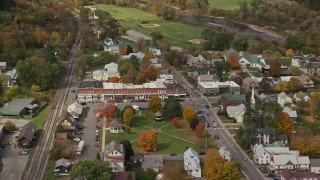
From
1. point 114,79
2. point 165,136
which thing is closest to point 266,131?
point 165,136

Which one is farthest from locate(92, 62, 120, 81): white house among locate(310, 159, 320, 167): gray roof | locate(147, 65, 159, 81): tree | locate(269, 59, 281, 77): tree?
locate(310, 159, 320, 167): gray roof

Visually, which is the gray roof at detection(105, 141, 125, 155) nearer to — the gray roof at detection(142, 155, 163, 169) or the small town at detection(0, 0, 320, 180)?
the small town at detection(0, 0, 320, 180)

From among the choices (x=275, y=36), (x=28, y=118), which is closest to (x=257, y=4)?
(x=275, y=36)

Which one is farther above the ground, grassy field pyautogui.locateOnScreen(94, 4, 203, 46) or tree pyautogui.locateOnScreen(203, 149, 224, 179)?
tree pyautogui.locateOnScreen(203, 149, 224, 179)

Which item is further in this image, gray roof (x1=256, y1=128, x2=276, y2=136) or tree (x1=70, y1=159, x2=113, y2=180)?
gray roof (x1=256, y1=128, x2=276, y2=136)

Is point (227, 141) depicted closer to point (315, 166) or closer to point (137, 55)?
point (315, 166)

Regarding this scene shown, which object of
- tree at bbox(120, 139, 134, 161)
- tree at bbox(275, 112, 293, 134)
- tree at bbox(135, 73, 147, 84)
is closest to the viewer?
tree at bbox(120, 139, 134, 161)
